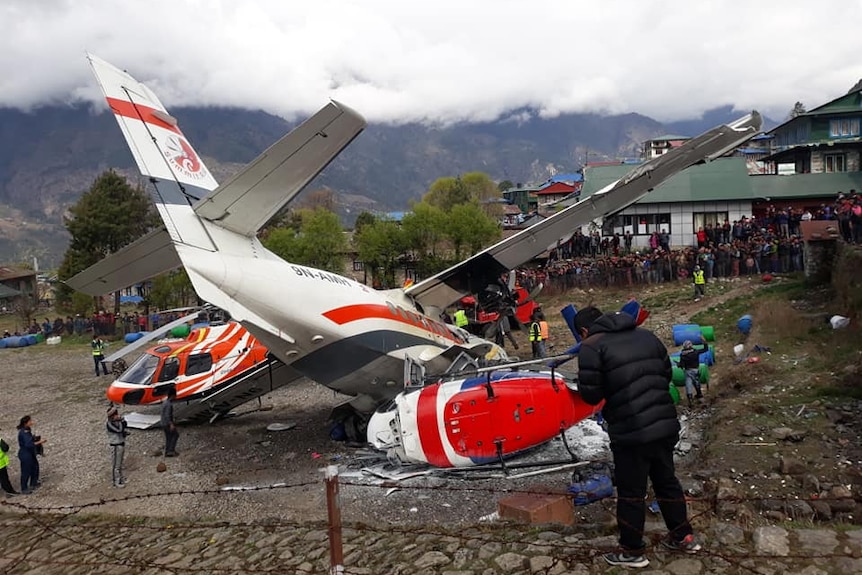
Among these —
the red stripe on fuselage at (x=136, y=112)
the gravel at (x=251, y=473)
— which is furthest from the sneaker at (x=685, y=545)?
the red stripe on fuselage at (x=136, y=112)

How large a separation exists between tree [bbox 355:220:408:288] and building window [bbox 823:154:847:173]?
28.4 m

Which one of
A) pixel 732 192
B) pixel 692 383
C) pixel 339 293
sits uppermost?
pixel 732 192

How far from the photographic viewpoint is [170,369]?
15820mm

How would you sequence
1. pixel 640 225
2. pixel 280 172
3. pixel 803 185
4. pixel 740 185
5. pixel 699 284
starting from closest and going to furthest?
pixel 280 172
pixel 699 284
pixel 740 185
pixel 803 185
pixel 640 225

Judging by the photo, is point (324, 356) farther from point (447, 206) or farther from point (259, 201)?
point (447, 206)

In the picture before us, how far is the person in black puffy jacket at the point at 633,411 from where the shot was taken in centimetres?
529

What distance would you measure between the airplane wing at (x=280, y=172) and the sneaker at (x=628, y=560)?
22.3ft

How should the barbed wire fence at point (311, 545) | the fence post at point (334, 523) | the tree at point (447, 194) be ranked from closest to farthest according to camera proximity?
1. the fence post at point (334, 523)
2. the barbed wire fence at point (311, 545)
3. the tree at point (447, 194)

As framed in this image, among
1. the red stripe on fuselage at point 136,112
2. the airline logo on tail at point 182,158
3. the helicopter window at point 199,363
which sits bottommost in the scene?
the helicopter window at point 199,363

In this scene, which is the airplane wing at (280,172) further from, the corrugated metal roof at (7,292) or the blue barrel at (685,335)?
the corrugated metal roof at (7,292)

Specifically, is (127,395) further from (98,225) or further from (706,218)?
(98,225)

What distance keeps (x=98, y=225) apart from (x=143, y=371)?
35.4 m

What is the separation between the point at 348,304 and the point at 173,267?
3795mm

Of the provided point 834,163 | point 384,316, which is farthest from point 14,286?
point 834,163
